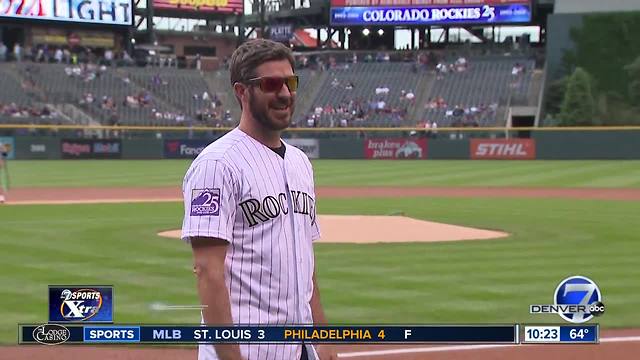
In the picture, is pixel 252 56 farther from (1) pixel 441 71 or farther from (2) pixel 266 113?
(1) pixel 441 71

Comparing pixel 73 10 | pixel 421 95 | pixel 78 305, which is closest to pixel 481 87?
pixel 421 95

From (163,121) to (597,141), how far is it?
23709mm

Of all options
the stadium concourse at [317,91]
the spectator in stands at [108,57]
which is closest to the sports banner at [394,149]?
the stadium concourse at [317,91]

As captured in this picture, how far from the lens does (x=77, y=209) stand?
782 inches

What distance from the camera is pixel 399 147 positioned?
43.9 meters

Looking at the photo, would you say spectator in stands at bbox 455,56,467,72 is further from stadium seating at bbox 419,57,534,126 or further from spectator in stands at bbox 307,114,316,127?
spectator in stands at bbox 307,114,316,127

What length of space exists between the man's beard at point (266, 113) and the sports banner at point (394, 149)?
40.2 meters

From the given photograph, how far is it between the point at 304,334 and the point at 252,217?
0.57 metres

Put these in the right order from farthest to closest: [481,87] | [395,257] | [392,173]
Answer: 1. [481,87]
2. [392,173]
3. [395,257]

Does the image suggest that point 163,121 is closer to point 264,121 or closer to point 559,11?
point 559,11

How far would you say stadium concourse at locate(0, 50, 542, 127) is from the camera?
50.2m

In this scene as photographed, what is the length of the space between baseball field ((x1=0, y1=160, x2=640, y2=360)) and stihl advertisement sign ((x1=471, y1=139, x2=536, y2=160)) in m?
15.2

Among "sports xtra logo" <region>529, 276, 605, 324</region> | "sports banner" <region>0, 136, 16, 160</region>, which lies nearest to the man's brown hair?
"sports xtra logo" <region>529, 276, 605, 324</region>

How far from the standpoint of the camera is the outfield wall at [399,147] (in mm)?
40500
